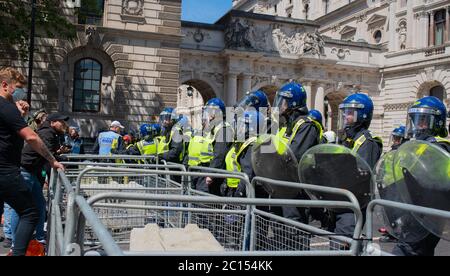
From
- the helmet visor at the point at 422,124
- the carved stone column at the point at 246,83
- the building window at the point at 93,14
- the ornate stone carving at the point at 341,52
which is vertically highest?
the ornate stone carving at the point at 341,52

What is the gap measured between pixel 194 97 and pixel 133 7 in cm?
3720

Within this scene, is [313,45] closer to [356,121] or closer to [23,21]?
[23,21]

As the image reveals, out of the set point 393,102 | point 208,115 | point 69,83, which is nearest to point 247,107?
point 208,115

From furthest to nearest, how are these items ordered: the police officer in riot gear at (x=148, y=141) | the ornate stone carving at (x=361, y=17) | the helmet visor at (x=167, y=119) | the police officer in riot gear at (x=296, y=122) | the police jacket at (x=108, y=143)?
the ornate stone carving at (x=361, y=17), the police jacket at (x=108, y=143), the police officer in riot gear at (x=148, y=141), the helmet visor at (x=167, y=119), the police officer in riot gear at (x=296, y=122)

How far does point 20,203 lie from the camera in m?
4.82

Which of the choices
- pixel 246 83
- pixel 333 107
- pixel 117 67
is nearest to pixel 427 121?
pixel 117 67

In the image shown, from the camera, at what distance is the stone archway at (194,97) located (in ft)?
125

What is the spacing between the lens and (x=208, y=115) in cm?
818

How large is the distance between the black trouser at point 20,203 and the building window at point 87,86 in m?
19.5

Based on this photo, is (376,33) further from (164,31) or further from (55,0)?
(55,0)

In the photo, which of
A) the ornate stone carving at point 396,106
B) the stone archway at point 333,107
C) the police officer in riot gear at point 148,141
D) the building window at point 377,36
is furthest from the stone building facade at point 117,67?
the building window at point 377,36

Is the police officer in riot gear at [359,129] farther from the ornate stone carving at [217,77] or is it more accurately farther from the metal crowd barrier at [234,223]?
the ornate stone carving at [217,77]
